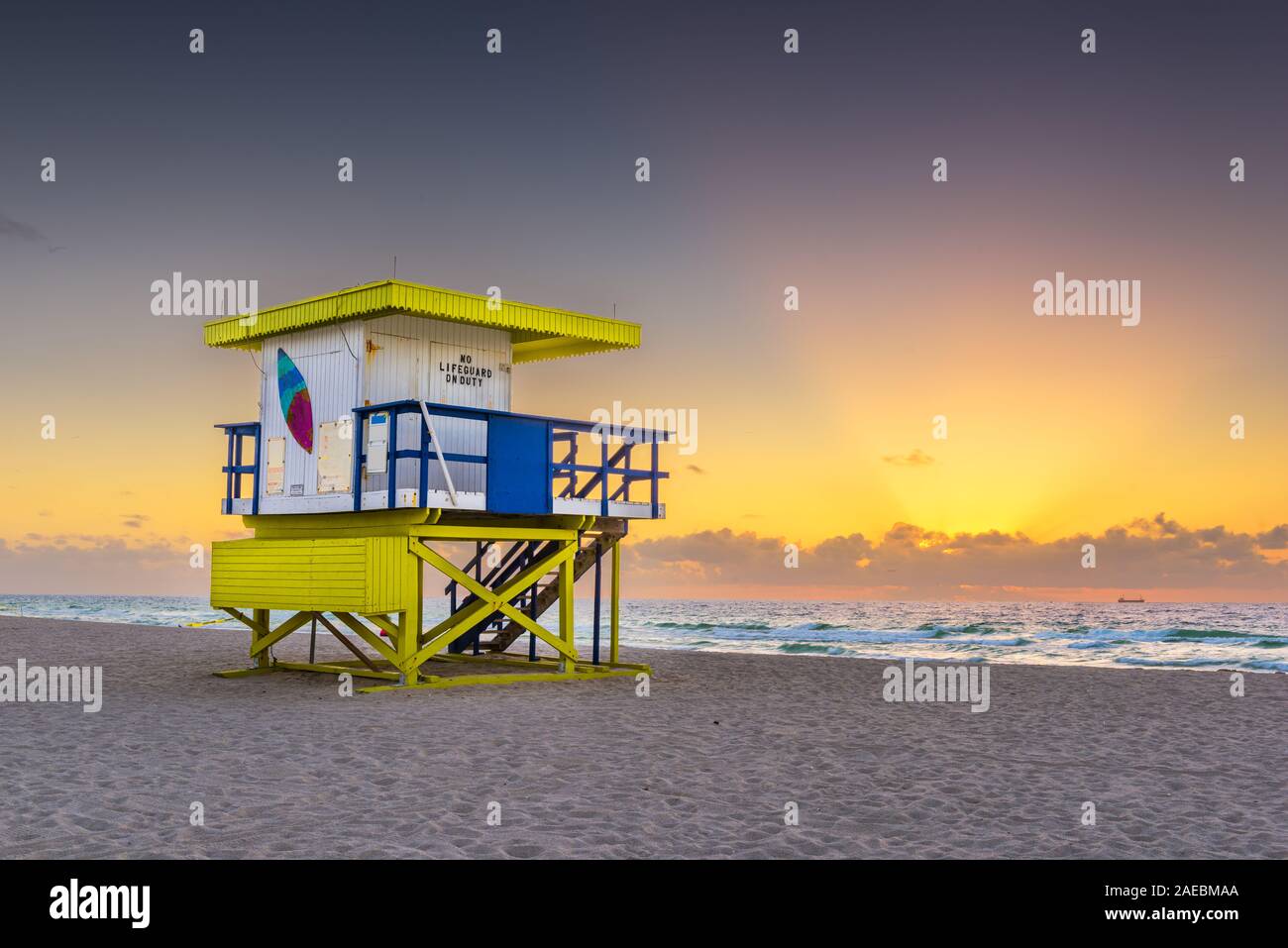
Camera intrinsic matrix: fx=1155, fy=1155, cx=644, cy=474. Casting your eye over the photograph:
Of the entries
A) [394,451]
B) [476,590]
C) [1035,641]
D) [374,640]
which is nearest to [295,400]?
[394,451]

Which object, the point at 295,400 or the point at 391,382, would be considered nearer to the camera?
the point at 391,382

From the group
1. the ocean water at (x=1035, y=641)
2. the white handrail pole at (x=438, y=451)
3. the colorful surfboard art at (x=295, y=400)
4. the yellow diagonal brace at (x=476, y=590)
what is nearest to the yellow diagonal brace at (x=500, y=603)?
the yellow diagonal brace at (x=476, y=590)

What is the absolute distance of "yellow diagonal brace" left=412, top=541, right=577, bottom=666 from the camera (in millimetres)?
17250

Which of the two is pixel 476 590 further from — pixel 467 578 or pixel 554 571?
pixel 554 571

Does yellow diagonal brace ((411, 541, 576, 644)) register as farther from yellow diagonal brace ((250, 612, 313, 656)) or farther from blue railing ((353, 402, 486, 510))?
yellow diagonal brace ((250, 612, 313, 656))

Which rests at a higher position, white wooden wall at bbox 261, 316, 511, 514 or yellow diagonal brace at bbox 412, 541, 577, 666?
white wooden wall at bbox 261, 316, 511, 514

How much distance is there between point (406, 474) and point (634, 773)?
8568 mm

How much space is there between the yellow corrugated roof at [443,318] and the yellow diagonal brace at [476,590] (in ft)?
11.5

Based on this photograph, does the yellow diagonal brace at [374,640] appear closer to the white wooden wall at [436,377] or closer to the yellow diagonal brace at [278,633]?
the white wooden wall at [436,377]

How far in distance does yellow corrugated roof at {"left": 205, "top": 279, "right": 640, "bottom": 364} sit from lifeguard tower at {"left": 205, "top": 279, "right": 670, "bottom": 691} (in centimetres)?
3

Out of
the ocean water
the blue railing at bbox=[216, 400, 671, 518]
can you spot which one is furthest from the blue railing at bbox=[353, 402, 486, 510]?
the ocean water

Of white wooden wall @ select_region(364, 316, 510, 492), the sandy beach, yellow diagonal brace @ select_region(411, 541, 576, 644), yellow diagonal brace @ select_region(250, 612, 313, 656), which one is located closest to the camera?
the sandy beach

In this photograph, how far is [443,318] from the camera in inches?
699

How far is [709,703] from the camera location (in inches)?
629
